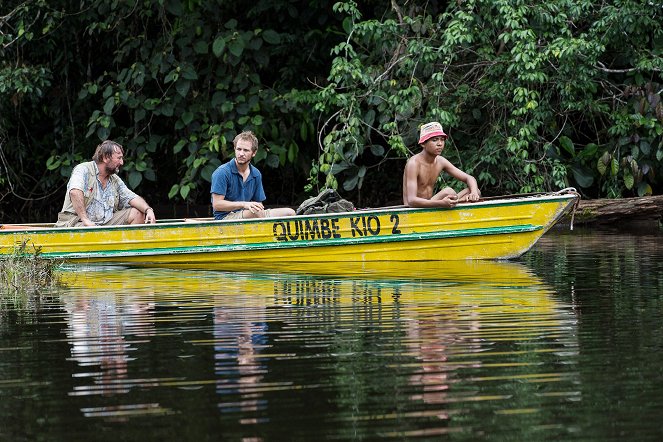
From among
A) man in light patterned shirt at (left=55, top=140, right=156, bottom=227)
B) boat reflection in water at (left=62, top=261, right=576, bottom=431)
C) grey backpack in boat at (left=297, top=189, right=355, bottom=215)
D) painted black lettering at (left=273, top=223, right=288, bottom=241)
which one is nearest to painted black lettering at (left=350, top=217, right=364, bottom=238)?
grey backpack in boat at (left=297, top=189, right=355, bottom=215)

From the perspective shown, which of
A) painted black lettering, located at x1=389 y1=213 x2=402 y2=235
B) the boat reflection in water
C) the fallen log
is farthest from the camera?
the fallen log

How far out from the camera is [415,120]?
1466 centimetres

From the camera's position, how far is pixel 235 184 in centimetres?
1124

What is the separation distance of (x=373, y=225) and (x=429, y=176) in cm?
63

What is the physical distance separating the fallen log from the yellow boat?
13.2 ft

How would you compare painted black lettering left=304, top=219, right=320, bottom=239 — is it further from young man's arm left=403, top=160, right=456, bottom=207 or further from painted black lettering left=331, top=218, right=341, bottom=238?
young man's arm left=403, top=160, right=456, bottom=207

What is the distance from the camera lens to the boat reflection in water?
523 centimetres

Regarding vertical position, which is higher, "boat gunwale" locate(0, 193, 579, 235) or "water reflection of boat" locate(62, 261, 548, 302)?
"boat gunwale" locate(0, 193, 579, 235)

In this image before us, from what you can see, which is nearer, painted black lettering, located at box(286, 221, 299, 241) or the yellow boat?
the yellow boat

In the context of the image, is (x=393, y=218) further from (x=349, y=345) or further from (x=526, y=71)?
(x=349, y=345)

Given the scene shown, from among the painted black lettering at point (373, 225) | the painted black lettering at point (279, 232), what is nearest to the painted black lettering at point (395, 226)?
the painted black lettering at point (373, 225)

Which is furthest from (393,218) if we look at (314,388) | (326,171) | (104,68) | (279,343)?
(104,68)

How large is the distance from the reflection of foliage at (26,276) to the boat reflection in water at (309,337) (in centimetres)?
22

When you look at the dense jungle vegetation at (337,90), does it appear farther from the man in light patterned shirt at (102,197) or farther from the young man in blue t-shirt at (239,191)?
the man in light patterned shirt at (102,197)
